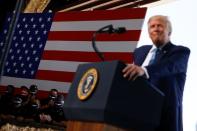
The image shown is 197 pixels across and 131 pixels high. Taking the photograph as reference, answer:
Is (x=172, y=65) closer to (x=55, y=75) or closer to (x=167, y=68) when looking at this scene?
(x=167, y=68)

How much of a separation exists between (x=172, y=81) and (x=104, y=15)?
3.03m

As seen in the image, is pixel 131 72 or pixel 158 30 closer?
pixel 131 72

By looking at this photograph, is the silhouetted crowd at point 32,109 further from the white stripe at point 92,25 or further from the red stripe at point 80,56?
the white stripe at point 92,25

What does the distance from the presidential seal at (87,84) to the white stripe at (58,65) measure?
9.93 feet

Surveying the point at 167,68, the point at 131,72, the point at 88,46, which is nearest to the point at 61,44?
the point at 88,46

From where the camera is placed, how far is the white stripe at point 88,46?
13.5 feet

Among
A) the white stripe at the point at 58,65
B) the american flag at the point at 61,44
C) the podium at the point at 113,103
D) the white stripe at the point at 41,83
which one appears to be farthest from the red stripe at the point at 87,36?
the podium at the point at 113,103

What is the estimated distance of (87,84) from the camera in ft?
4.13

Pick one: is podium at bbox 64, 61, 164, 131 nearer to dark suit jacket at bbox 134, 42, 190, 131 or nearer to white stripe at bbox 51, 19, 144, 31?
dark suit jacket at bbox 134, 42, 190, 131

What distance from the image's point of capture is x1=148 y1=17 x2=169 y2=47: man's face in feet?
4.88

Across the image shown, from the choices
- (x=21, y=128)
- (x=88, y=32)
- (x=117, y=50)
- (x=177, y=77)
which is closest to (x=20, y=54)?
(x=88, y=32)

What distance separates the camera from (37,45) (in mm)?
4695

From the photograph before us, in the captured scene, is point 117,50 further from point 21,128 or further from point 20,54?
point 21,128

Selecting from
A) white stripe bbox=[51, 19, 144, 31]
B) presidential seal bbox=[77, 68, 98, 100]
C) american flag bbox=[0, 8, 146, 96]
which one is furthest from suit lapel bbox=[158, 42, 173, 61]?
white stripe bbox=[51, 19, 144, 31]
